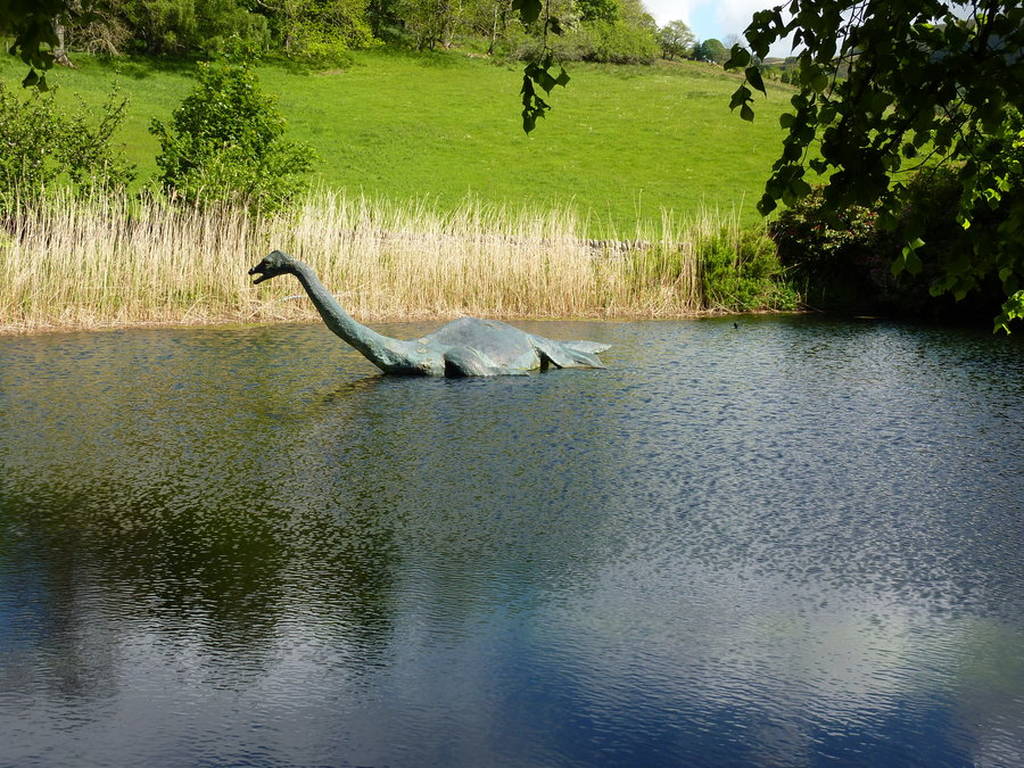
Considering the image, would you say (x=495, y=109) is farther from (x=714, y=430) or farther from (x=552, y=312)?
(x=714, y=430)

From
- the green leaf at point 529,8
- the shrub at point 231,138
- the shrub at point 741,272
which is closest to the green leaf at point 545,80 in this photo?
the green leaf at point 529,8

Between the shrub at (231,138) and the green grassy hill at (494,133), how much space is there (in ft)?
33.3

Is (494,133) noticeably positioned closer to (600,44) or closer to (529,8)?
(600,44)

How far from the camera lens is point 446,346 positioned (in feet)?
29.4

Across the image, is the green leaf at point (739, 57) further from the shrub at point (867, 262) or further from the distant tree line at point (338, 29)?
the distant tree line at point (338, 29)

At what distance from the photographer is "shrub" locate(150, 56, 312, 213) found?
46.1ft

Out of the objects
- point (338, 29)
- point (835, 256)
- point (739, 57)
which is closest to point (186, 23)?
point (338, 29)

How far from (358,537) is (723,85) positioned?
4516 centimetres

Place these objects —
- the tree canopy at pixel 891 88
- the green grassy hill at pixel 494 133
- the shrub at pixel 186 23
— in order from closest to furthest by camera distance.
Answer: the tree canopy at pixel 891 88 < the green grassy hill at pixel 494 133 < the shrub at pixel 186 23

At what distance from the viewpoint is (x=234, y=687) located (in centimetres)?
343

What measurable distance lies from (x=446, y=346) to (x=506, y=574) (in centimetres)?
466

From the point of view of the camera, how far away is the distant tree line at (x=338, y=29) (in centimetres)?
4091

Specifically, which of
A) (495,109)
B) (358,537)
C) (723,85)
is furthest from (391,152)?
(358,537)

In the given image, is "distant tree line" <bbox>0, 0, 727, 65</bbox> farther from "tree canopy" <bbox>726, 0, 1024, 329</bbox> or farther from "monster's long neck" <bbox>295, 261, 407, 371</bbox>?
"tree canopy" <bbox>726, 0, 1024, 329</bbox>
